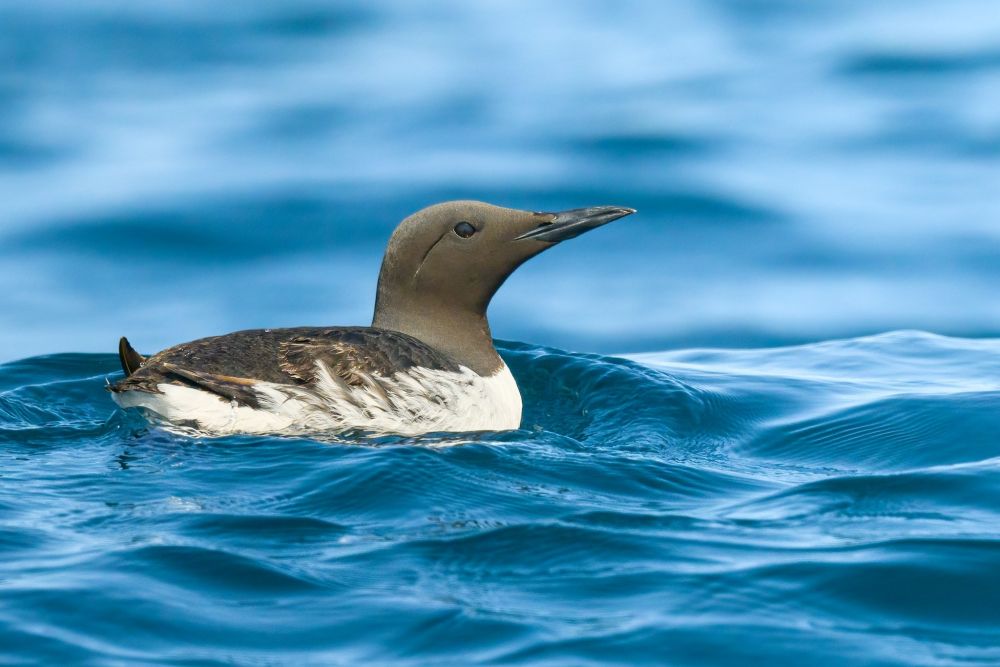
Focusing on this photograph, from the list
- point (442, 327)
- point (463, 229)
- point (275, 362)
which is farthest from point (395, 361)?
point (463, 229)

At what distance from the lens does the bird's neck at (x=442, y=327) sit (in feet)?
21.7

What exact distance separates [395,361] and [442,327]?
2.22 feet

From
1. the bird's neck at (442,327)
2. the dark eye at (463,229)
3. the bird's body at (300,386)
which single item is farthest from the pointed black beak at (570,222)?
the bird's body at (300,386)

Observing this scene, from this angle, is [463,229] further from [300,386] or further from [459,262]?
[300,386]

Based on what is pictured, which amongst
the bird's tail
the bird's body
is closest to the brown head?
the bird's body

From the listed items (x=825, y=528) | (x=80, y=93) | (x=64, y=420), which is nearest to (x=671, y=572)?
(x=825, y=528)

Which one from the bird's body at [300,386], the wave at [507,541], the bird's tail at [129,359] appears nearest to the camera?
the wave at [507,541]

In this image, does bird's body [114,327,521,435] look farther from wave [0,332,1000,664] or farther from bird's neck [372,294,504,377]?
bird's neck [372,294,504,377]

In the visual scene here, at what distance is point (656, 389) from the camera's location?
7164mm

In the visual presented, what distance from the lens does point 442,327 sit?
6656 mm

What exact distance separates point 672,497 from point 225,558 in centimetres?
165

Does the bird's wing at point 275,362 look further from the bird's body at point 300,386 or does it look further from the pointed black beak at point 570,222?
the pointed black beak at point 570,222

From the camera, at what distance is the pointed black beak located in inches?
258

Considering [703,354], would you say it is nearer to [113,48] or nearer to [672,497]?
[672,497]
